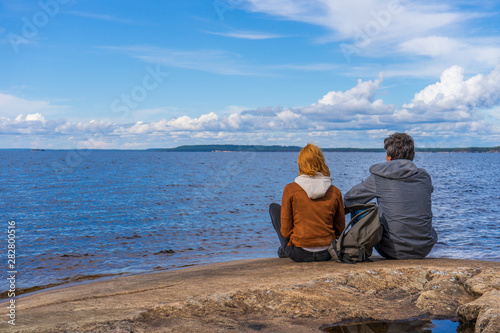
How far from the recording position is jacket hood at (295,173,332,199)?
19.9ft

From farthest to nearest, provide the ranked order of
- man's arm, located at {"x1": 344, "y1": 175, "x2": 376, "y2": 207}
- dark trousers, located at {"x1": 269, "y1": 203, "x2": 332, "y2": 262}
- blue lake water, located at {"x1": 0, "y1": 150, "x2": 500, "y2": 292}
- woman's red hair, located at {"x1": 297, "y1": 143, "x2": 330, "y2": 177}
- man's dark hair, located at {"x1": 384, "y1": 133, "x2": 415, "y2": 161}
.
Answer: blue lake water, located at {"x1": 0, "y1": 150, "x2": 500, "y2": 292} → dark trousers, located at {"x1": 269, "y1": 203, "x2": 332, "y2": 262} → man's arm, located at {"x1": 344, "y1": 175, "x2": 376, "y2": 207} → man's dark hair, located at {"x1": 384, "y1": 133, "x2": 415, "y2": 161} → woman's red hair, located at {"x1": 297, "y1": 143, "x2": 330, "y2": 177}

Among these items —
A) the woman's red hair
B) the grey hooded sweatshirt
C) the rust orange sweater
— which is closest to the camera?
the woman's red hair

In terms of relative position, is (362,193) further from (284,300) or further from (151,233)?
(151,233)

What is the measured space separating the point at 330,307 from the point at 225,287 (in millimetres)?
1492

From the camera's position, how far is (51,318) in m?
4.41

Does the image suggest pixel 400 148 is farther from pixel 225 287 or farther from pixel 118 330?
pixel 118 330

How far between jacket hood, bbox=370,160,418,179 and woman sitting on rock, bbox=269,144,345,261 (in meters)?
0.75

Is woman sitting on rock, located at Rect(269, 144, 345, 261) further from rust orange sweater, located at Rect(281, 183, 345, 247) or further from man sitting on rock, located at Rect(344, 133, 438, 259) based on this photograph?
man sitting on rock, located at Rect(344, 133, 438, 259)

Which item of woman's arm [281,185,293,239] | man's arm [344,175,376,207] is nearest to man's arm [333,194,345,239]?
man's arm [344,175,376,207]

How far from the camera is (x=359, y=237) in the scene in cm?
632


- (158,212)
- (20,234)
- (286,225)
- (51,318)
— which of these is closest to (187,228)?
(158,212)

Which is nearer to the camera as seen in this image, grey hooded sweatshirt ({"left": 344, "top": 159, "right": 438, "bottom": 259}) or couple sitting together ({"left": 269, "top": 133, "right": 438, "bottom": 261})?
couple sitting together ({"left": 269, "top": 133, "right": 438, "bottom": 261})

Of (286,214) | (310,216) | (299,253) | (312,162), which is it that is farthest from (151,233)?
(312,162)

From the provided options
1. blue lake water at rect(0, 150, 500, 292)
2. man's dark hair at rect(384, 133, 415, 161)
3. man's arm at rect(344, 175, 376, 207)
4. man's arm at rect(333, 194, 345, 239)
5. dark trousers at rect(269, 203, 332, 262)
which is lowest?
blue lake water at rect(0, 150, 500, 292)
